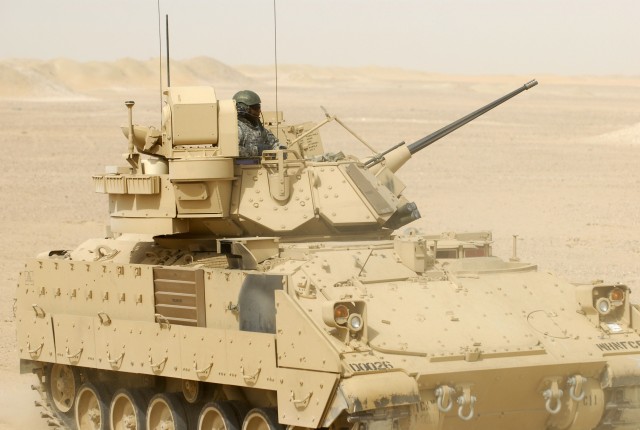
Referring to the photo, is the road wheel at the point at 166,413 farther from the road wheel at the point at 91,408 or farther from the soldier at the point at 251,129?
the soldier at the point at 251,129

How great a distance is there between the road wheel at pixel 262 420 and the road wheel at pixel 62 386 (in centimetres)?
335

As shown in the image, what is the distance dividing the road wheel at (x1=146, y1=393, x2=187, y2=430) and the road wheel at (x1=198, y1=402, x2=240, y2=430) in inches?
13.3

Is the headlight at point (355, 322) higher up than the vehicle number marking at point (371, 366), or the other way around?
the headlight at point (355, 322)

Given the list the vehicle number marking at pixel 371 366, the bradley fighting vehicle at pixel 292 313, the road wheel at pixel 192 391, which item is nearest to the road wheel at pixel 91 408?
the bradley fighting vehicle at pixel 292 313

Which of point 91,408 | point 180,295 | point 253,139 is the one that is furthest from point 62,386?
point 253,139

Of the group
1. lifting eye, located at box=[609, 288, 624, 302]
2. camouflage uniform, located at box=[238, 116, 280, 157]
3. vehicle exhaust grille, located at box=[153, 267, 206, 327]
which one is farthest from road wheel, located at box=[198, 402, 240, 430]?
lifting eye, located at box=[609, 288, 624, 302]

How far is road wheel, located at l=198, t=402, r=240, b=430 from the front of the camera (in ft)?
48.4

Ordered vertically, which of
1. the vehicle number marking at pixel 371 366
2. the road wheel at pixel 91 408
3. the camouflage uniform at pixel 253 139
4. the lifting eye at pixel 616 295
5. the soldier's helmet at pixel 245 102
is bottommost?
the road wheel at pixel 91 408

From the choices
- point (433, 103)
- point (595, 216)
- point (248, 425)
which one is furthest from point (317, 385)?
point (433, 103)

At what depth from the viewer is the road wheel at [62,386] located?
17422mm

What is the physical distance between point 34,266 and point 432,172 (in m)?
32.1

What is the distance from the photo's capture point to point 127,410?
1645cm

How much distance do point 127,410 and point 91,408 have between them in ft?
2.65

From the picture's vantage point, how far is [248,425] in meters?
14.6
